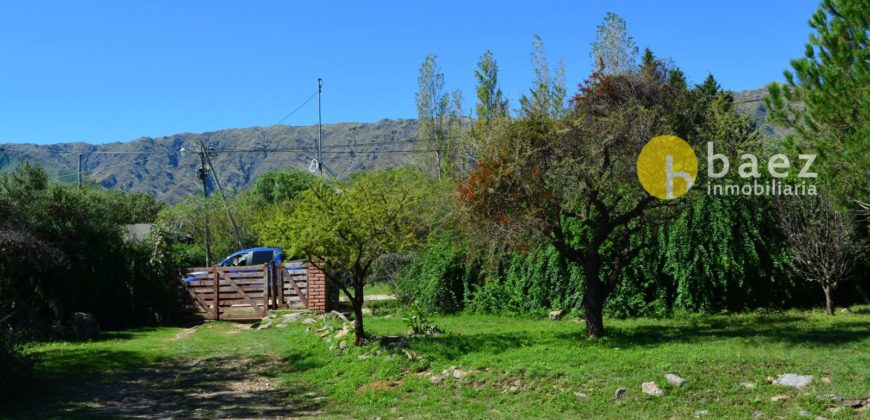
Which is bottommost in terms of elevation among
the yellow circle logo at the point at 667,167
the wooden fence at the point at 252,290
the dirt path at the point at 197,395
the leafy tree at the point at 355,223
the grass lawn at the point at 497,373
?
the dirt path at the point at 197,395

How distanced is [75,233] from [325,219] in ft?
32.2

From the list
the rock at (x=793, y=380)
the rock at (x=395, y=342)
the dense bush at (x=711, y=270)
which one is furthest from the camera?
the dense bush at (x=711, y=270)

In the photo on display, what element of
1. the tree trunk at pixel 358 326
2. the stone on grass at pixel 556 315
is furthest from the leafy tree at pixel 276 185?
the tree trunk at pixel 358 326

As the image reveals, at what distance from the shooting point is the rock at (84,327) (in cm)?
1692

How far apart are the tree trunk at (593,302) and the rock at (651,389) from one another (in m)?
3.33

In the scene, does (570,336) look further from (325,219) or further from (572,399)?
(325,219)

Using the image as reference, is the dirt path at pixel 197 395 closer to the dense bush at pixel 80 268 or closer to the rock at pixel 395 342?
the rock at pixel 395 342

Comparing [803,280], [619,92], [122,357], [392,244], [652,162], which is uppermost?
[619,92]

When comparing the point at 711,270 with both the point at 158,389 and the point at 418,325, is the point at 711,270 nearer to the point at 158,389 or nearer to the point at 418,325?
the point at 418,325

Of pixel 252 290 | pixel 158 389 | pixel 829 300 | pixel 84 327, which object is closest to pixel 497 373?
pixel 158 389

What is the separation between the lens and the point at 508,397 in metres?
9.04

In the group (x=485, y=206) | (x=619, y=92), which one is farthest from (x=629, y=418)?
(x=619, y=92)

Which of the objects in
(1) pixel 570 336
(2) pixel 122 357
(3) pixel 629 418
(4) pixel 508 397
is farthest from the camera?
(2) pixel 122 357

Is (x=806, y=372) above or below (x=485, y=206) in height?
below
